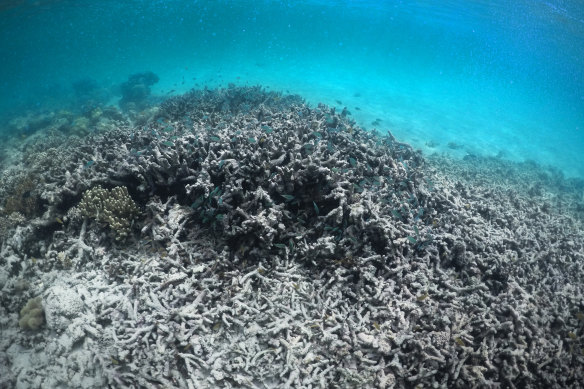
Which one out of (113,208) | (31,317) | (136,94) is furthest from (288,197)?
(136,94)

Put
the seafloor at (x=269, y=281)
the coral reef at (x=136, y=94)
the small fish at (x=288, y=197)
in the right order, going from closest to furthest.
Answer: the seafloor at (x=269, y=281)
the small fish at (x=288, y=197)
the coral reef at (x=136, y=94)

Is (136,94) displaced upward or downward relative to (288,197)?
downward

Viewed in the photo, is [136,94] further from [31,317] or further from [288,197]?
[288,197]

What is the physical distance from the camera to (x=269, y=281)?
4.84 metres

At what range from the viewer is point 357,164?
6719mm

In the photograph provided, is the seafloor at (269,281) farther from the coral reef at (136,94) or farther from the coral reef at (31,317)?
the coral reef at (136,94)

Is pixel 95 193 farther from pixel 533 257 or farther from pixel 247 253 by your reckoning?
pixel 533 257

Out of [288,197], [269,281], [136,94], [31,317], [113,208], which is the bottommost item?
[136,94]

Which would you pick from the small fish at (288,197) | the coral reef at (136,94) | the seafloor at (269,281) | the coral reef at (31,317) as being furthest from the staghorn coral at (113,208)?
the coral reef at (136,94)

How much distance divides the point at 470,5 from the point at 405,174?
42978 mm

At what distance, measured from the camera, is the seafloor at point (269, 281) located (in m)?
4.09

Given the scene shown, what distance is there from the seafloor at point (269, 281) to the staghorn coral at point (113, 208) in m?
0.03

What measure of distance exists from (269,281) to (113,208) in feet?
10.9

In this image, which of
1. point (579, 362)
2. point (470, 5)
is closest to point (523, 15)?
point (470, 5)
